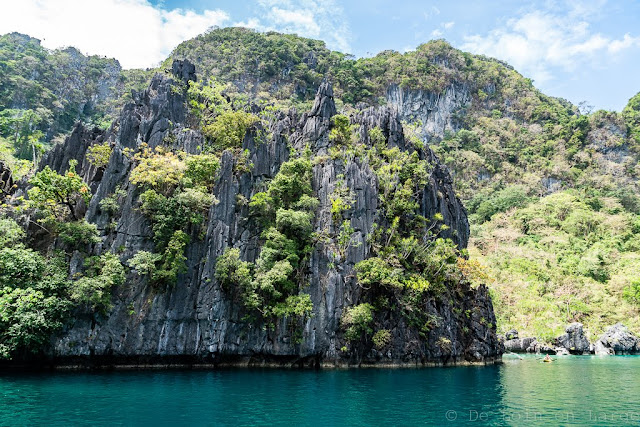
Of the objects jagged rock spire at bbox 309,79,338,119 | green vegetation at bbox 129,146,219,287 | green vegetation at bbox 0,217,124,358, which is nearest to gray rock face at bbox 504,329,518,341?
jagged rock spire at bbox 309,79,338,119

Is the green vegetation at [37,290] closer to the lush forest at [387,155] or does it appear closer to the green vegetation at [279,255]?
the lush forest at [387,155]

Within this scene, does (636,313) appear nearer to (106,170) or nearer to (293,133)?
(293,133)

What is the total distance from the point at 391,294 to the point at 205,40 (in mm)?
74812

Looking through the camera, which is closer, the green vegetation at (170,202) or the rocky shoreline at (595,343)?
the green vegetation at (170,202)

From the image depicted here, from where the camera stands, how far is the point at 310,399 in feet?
65.0

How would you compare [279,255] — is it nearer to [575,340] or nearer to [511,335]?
[511,335]

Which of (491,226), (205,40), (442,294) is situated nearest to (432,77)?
(491,226)

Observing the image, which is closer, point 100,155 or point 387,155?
point 100,155

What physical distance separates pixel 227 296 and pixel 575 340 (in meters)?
45.7

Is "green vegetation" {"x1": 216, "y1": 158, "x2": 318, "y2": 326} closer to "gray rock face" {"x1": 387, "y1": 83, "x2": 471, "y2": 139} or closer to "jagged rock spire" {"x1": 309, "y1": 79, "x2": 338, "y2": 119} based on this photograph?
"jagged rock spire" {"x1": 309, "y1": 79, "x2": 338, "y2": 119}

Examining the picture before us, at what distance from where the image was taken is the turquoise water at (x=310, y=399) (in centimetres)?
1603

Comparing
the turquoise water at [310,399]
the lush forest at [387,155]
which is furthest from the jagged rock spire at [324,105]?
the turquoise water at [310,399]

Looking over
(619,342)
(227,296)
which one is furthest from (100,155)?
(619,342)

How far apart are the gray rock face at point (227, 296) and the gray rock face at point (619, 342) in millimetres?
23615
